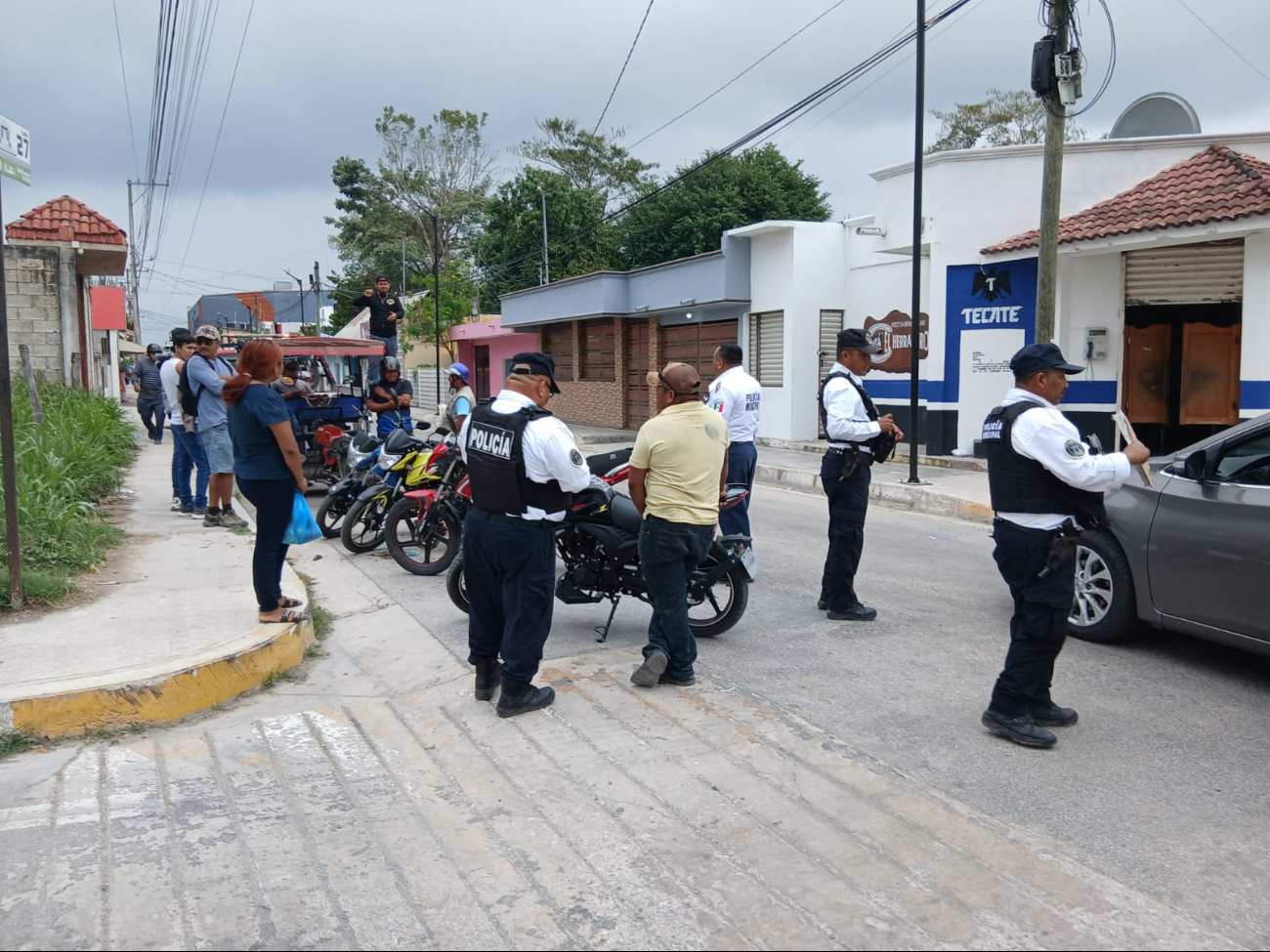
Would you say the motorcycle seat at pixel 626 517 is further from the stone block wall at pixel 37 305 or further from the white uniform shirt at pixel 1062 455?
the stone block wall at pixel 37 305

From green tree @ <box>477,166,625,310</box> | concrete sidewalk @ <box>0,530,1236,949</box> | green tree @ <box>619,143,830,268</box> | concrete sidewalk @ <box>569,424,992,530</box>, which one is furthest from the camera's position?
green tree @ <box>477,166,625,310</box>

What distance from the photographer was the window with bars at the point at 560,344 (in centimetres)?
2966

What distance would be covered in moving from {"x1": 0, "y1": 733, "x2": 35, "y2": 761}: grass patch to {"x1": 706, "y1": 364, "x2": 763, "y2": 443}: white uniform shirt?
467 centimetres

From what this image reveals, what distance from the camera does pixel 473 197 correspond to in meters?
53.4

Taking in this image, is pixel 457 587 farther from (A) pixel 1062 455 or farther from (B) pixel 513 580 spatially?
(A) pixel 1062 455

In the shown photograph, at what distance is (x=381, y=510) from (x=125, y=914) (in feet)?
19.0

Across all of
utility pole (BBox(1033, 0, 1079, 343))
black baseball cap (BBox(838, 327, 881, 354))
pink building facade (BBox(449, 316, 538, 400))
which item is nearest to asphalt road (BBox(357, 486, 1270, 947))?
black baseball cap (BBox(838, 327, 881, 354))

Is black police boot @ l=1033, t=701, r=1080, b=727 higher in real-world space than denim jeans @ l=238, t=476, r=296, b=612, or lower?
lower

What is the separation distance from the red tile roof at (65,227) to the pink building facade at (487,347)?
15720 millimetres

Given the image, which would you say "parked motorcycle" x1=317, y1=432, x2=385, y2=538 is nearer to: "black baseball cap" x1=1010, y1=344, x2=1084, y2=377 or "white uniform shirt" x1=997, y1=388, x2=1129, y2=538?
"black baseball cap" x1=1010, y1=344, x2=1084, y2=377

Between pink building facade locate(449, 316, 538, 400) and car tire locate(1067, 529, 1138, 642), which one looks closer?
car tire locate(1067, 529, 1138, 642)

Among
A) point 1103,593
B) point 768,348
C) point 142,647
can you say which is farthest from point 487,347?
point 1103,593

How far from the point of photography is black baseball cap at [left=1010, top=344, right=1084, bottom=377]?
440cm

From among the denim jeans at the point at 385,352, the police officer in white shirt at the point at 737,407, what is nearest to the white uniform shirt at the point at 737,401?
the police officer in white shirt at the point at 737,407
